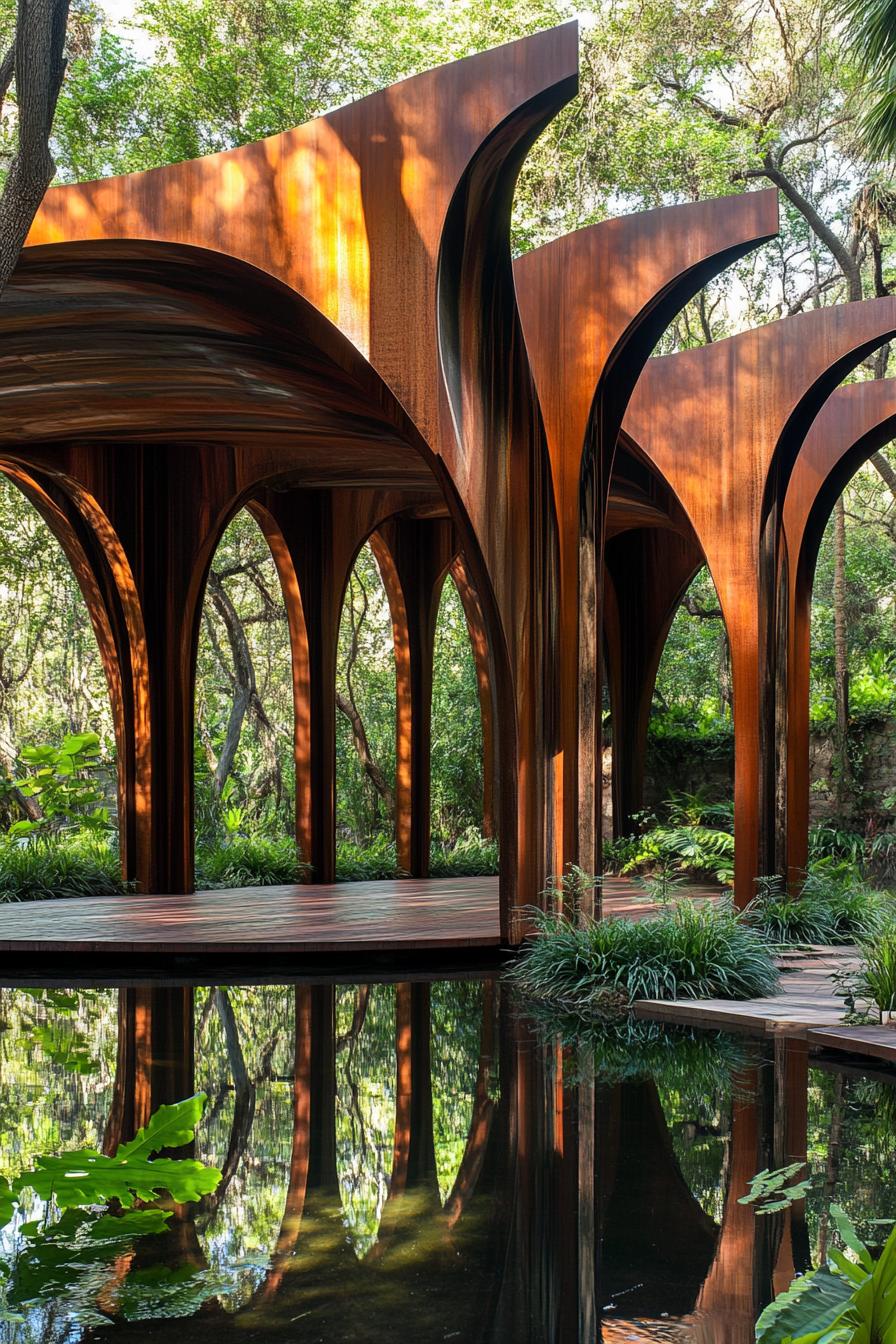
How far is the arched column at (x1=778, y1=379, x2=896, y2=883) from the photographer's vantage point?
1065 cm

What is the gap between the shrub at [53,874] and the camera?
11.8 metres

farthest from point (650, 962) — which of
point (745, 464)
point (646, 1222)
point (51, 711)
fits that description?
point (51, 711)

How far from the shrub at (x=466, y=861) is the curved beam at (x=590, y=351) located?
22.7ft

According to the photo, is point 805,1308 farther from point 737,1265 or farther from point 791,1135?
point 791,1135

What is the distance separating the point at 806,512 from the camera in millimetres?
10875

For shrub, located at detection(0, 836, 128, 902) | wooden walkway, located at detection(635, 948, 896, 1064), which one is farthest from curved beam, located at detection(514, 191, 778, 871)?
shrub, located at detection(0, 836, 128, 902)

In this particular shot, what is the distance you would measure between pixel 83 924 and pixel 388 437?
4.35 metres

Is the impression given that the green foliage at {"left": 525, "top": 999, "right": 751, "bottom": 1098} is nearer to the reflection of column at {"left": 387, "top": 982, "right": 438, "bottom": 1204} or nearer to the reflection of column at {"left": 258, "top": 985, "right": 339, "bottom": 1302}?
the reflection of column at {"left": 387, "top": 982, "right": 438, "bottom": 1204}

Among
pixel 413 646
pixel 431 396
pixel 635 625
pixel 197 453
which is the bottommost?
pixel 413 646

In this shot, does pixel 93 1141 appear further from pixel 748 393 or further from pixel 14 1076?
pixel 748 393

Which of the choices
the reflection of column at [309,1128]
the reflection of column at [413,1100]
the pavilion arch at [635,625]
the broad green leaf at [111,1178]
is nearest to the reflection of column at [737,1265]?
the reflection of column at [413,1100]

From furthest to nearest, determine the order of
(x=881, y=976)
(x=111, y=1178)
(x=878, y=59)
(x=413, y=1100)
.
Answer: (x=878, y=59), (x=881, y=976), (x=413, y=1100), (x=111, y=1178)

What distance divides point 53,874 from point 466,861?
16.4 feet

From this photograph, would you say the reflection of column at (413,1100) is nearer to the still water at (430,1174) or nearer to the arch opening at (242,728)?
the still water at (430,1174)
